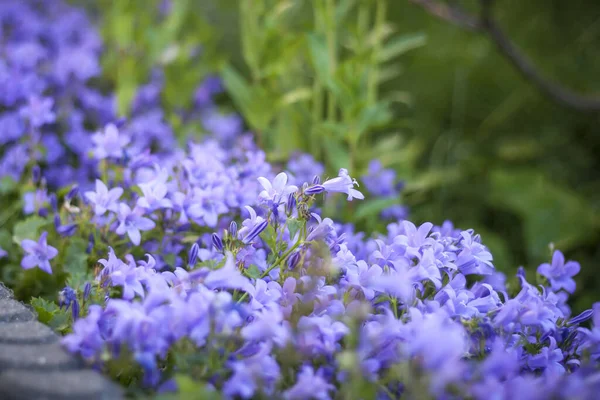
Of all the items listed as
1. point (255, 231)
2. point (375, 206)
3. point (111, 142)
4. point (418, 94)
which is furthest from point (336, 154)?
point (418, 94)

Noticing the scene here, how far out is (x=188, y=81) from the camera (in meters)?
2.02

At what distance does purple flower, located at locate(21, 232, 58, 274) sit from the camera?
113 centimetres

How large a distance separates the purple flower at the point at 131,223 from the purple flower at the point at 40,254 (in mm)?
133

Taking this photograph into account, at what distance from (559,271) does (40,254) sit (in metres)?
1.01

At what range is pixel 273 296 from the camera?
94 cm

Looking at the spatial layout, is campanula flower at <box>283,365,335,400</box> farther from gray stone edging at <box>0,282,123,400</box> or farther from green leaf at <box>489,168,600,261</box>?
green leaf at <box>489,168,600,261</box>

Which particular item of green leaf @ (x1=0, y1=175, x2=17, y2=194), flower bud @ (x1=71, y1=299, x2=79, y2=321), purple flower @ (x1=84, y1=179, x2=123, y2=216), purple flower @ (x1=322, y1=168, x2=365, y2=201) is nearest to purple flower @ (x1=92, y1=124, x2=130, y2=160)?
purple flower @ (x1=84, y1=179, x2=123, y2=216)

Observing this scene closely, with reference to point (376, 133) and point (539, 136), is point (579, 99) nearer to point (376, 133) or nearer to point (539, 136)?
point (539, 136)

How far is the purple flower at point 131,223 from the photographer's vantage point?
113 cm

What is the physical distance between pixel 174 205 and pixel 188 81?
933mm

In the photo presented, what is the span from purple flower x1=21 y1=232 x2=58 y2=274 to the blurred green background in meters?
0.74

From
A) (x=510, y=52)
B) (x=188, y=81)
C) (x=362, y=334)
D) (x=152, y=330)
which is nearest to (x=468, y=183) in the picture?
(x=510, y=52)

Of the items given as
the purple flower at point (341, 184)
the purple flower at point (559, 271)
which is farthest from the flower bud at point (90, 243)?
the purple flower at point (559, 271)

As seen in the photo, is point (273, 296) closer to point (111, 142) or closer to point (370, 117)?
point (111, 142)
